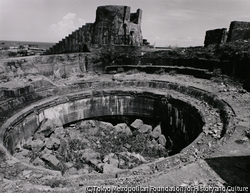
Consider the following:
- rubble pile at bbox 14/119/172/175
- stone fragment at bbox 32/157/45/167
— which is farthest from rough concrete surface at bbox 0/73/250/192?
rubble pile at bbox 14/119/172/175

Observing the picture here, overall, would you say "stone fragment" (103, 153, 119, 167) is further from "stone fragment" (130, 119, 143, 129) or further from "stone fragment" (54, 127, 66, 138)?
"stone fragment" (130, 119, 143, 129)

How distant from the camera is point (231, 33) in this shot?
9641mm

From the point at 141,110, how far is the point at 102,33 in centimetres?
571

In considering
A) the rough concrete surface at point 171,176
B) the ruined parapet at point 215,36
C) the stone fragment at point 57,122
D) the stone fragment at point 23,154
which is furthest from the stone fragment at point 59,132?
the ruined parapet at point 215,36

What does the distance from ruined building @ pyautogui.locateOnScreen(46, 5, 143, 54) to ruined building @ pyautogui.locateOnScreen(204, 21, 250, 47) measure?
495cm

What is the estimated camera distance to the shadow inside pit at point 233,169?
2848 millimetres

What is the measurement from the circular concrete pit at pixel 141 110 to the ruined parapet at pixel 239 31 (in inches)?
171

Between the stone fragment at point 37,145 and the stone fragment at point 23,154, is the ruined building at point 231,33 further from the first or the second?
the stone fragment at point 23,154

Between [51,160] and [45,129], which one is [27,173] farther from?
[45,129]

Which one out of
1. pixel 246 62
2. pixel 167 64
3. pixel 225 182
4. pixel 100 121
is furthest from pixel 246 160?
pixel 167 64

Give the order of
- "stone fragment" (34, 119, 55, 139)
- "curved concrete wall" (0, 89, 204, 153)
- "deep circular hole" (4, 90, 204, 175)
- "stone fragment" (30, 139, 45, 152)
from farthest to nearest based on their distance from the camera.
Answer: "stone fragment" (34, 119, 55, 139)
"curved concrete wall" (0, 89, 204, 153)
"stone fragment" (30, 139, 45, 152)
"deep circular hole" (4, 90, 204, 175)

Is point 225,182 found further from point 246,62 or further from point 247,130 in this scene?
point 246,62

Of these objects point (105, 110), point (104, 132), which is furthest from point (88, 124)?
point (105, 110)

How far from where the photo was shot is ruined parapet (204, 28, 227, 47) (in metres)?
10.1
